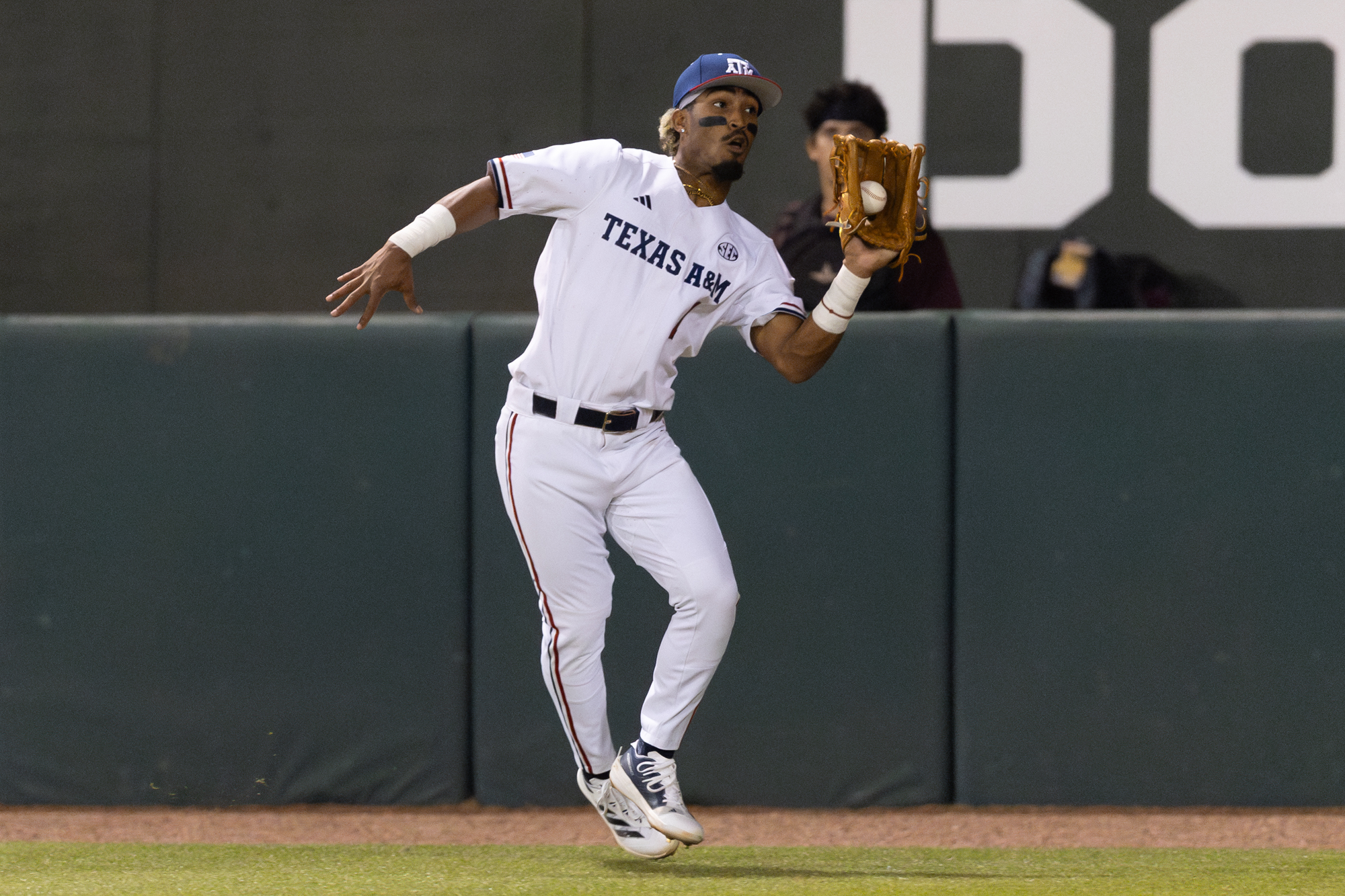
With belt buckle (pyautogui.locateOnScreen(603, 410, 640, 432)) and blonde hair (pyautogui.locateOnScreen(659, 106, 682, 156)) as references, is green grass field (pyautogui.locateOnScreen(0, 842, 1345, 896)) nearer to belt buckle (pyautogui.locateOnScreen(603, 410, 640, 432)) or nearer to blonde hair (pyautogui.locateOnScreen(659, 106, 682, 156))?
belt buckle (pyautogui.locateOnScreen(603, 410, 640, 432))

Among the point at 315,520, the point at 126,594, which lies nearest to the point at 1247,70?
the point at 315,520

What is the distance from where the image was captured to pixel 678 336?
10.8 ft

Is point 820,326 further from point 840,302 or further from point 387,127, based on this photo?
point 387,127

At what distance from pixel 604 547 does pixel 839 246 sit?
4.84ft

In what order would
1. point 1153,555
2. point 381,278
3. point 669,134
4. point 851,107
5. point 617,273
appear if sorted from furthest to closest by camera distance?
point 851,107 < point 1153,555 < point 669,134 < point 617,273 < point 381,278

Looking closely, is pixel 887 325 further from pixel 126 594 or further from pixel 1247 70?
pixel 126 594

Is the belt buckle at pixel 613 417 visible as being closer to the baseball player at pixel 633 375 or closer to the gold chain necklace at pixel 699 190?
the baseball player at pixel 633 375

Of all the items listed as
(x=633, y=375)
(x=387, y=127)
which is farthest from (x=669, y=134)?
(x=387, y=127)

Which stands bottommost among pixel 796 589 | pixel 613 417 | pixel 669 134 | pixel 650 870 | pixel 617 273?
pixel 650 870

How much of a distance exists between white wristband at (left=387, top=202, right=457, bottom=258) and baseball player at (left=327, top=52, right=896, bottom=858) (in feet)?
0.05

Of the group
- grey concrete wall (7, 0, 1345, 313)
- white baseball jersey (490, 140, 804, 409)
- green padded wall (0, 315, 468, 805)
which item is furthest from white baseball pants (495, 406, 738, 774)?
grey concrete wall (7, 0, 1345, 313)

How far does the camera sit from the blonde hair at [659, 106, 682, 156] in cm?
339

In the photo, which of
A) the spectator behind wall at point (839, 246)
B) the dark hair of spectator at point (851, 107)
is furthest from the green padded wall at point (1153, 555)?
the dark hair of spectator at point (851, 107)

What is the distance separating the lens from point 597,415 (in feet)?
10.5
